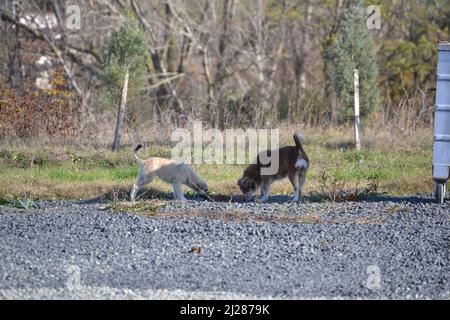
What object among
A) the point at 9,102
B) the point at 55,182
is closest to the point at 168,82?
the point at 9,102

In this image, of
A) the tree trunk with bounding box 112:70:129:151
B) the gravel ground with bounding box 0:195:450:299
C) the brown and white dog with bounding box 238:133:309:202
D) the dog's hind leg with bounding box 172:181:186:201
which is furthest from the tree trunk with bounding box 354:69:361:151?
the dog's hind leg with bounding box 172:181:186:201

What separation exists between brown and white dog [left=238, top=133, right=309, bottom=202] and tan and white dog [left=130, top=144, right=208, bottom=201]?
791mm

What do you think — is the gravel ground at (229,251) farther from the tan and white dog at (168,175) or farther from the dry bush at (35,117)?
the dry bush at (35,117)

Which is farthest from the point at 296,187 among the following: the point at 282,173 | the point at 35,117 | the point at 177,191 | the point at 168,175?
the point at 35,117

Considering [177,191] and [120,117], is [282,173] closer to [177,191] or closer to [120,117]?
[177,191]

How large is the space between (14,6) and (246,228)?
56.7 ft

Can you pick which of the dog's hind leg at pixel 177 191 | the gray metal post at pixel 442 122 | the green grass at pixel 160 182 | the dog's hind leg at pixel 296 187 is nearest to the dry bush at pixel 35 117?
the green grass at pixel 160 182

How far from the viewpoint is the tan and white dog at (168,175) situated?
13.0 m

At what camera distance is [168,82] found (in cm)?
2692

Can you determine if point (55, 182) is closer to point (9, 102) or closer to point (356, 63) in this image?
point (9, 102)

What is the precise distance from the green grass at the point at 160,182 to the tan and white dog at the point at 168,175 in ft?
3.15

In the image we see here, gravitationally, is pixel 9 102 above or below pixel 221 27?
below
